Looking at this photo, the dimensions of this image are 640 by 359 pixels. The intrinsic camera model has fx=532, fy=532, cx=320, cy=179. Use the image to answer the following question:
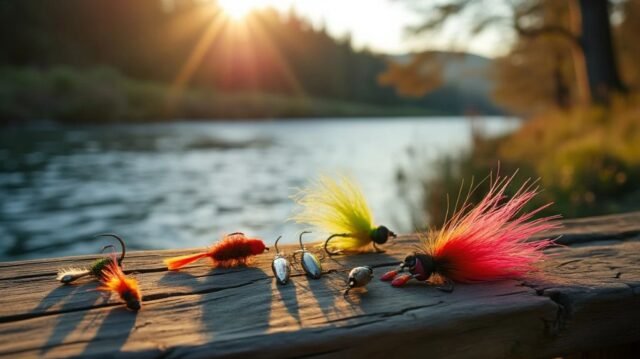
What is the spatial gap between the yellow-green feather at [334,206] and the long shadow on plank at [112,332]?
0.91 meters

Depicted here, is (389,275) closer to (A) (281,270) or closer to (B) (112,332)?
(A) (281,270)

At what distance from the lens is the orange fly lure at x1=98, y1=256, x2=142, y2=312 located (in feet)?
4.34

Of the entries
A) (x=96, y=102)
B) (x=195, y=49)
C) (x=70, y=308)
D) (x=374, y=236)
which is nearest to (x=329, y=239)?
(x=374, y=236)

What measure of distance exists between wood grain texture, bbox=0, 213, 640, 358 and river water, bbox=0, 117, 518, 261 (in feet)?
3.57

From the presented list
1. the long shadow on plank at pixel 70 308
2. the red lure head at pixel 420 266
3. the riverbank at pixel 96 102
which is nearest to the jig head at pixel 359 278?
the red lure head at pixel 420 266

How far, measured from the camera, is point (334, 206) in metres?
2.18

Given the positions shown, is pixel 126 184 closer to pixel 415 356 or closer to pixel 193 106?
pixel 415 356

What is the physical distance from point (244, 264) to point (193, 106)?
41522 mm

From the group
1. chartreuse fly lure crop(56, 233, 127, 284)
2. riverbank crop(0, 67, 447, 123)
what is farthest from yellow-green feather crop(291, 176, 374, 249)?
riverbank crop(0, 67, 447, 123)

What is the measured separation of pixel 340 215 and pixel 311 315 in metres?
0.87

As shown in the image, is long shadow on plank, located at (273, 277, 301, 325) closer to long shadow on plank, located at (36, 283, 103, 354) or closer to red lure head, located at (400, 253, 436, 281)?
red lure head, located at (400, 253, 436, 281)

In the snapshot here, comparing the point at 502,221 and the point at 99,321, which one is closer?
the point at 99,321

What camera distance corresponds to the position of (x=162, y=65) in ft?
194

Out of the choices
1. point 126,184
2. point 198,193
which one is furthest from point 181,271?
point 126,184
